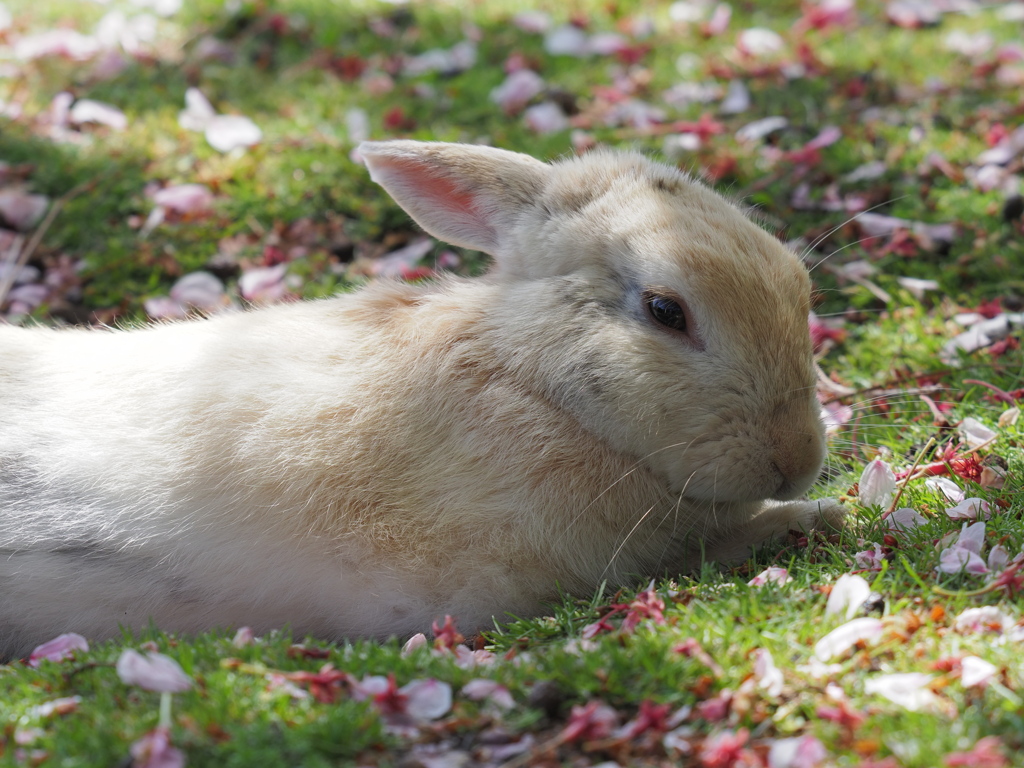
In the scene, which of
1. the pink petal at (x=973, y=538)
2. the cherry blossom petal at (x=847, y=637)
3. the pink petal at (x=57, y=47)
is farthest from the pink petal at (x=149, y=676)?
the pink petal at (x=57, y=47)

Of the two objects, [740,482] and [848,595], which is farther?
[740,482]

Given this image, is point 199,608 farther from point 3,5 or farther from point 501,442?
point 3,5

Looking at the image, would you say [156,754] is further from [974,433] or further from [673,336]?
[974,433]

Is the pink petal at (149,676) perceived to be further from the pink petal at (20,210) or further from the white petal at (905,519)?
the pink petal at (20,210)

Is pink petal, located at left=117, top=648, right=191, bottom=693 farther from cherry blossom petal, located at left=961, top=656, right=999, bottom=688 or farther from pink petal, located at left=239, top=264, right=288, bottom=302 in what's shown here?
pink petal, located at left=239, top=264, right=288, bottom=302

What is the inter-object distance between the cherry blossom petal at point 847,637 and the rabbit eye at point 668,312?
3.47ft

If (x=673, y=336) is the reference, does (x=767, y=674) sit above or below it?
below

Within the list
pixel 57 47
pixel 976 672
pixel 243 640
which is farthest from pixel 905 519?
pixel 57 47

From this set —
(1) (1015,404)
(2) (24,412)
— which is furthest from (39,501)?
(1) (1015,404)

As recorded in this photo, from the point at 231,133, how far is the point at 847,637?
15.3 ft

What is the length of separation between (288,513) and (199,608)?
1.32 feet

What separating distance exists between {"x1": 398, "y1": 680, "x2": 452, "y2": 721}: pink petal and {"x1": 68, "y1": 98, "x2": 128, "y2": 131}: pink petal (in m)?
Answer: 4.74

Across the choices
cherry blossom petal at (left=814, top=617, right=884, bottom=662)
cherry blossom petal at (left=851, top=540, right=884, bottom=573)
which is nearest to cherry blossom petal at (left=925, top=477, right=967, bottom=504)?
cherry blossom petal at (left=851, top=540, right=884, bottom=573)

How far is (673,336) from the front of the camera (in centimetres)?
318
